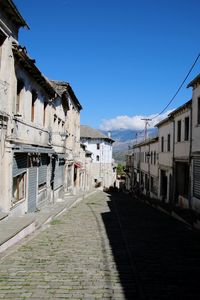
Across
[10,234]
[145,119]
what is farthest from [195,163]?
[145,119]

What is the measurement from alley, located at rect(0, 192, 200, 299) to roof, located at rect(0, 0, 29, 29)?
7.32m

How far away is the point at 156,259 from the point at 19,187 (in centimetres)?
709

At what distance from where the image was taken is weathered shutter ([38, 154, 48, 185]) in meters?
18.4

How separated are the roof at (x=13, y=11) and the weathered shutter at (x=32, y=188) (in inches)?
239

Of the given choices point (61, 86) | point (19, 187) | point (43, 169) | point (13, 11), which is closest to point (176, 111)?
point (61, 86)

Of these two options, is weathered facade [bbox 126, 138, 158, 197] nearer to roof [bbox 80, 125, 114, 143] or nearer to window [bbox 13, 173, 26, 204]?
roof [bbox 80, 125, 114, 143]

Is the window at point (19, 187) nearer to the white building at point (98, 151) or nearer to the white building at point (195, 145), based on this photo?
the white building at point (195, 145)

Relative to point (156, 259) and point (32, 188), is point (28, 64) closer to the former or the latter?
point (32, 188)

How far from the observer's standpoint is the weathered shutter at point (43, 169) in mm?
18375

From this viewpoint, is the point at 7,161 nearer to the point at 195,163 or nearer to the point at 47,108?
the point at 47,108

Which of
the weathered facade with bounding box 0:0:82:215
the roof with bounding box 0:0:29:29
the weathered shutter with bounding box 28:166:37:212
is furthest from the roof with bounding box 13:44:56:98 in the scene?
the weathered shutter with bounding box 28:166:37:212

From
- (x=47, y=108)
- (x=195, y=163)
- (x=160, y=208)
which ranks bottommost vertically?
(x=160, y=208)

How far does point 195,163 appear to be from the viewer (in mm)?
19266

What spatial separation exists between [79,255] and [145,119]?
43995mm
